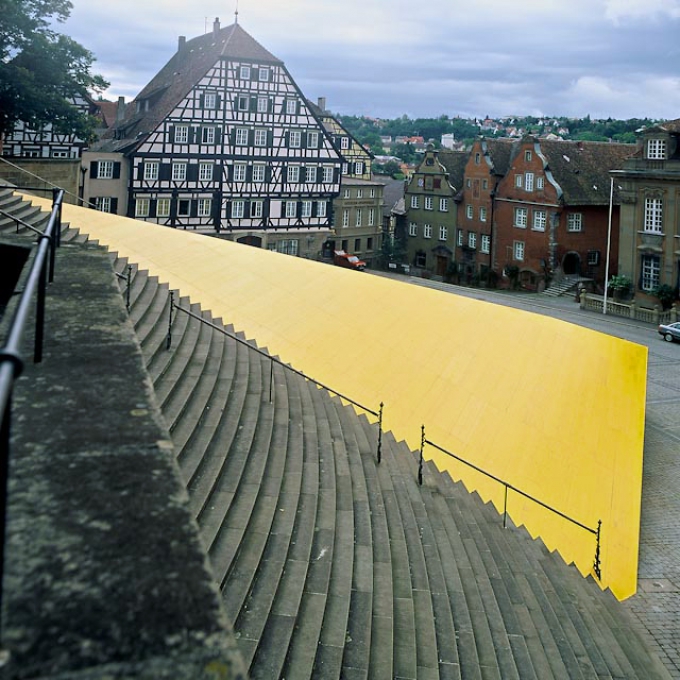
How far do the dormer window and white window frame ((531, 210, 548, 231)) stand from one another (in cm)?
952

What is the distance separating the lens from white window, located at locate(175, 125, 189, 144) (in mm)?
42125

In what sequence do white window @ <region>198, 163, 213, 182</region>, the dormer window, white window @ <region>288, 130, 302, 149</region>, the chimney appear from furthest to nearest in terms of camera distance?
the chimney → white window @ <region>288, 130, 302, 149</region> → white window @ <region>198, 163, 213, 182</region> → the dormer window

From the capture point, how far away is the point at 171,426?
930 centimetres

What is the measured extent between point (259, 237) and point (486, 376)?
29.8 meters

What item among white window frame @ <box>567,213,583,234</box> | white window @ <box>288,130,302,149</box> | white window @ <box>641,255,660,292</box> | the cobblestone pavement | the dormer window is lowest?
the cobblestone pavement

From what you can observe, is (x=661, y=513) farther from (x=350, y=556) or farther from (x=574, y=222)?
(x=574, y=222)

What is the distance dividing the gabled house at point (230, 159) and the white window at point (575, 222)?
1481cm

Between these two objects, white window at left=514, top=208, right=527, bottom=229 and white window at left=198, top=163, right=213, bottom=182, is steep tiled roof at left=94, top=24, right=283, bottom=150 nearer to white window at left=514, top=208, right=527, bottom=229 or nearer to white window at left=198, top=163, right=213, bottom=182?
white window at left=198, top=163, right=213, bottom=182

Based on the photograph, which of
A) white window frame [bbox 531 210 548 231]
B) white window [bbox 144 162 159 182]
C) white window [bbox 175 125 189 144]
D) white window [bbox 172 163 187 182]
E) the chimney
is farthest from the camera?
the chimney

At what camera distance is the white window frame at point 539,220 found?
1887 inches

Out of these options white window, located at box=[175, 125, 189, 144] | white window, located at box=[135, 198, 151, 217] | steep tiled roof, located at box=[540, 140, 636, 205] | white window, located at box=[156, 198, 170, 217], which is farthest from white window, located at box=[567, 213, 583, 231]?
white window, located at box=[135, 198, 151, 217]

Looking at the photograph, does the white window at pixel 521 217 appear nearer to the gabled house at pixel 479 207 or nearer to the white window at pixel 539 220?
the white window at pixel 539 220

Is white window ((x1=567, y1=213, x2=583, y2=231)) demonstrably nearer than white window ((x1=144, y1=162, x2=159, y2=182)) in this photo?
No

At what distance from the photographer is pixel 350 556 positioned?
8.45m
